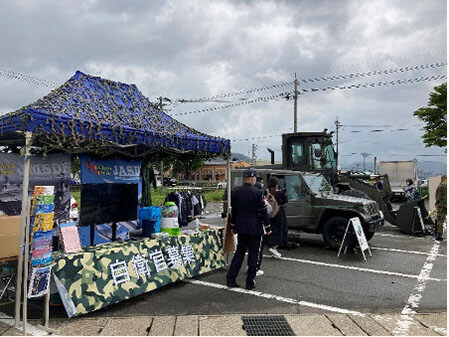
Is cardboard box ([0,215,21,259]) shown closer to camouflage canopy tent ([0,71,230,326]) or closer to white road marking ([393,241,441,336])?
camouflage canopy tent ([0,71,230,326])

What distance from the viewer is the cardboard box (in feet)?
15.2

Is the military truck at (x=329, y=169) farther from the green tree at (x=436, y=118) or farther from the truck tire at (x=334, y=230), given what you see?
the green tree at (x=436, y=118)

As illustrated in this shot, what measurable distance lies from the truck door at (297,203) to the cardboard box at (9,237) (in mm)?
6369

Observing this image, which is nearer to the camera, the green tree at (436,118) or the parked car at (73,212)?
the parked car at (73,212)

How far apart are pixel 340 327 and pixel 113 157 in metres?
5.16

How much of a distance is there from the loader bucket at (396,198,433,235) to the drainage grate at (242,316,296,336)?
8234 mm

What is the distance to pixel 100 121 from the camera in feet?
17.4

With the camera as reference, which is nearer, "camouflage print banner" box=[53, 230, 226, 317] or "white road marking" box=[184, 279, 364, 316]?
"camouflage print banner" box=[53, 230, 226, 317]

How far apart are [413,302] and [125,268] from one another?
4.09 meters

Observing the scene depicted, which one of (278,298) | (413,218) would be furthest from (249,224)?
(413,218)

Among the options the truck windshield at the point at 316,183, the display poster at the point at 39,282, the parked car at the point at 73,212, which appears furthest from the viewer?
the truck windshield at the point at 316,183

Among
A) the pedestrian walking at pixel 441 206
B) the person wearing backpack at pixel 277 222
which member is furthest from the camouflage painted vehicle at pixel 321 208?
the pedestrian walking at pixel 441 206

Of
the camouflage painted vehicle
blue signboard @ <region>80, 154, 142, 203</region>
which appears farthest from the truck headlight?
blue signboard @ <region>80, 154, 142, 203</region>

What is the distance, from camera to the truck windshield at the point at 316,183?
9633 millimetres
